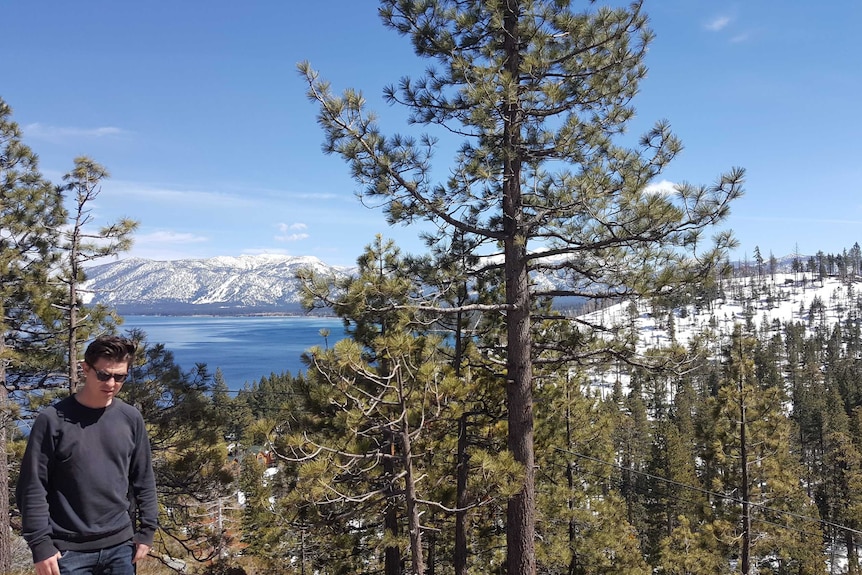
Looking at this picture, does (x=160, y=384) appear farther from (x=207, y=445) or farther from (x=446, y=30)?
(x=446, y=30)

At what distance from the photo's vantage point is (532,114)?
6.42 m

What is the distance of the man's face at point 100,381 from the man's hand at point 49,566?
679mm

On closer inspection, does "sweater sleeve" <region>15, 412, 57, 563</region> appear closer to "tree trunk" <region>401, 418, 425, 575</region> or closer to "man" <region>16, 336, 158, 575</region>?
"man" <region>16, 336, 158, 575</region>

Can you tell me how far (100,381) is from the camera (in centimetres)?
249

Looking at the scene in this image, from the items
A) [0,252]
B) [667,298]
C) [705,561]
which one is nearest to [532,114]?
[667,298]

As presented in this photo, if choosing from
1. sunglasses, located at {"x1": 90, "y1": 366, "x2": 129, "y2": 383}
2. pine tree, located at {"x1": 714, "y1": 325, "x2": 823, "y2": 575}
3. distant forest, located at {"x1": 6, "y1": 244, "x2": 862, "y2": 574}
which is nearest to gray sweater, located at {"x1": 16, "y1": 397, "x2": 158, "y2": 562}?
sunglasses, located at {"x1": 90, "y1": 366, "x2": 129, "y2": 383}

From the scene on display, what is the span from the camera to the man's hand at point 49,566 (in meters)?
2.24

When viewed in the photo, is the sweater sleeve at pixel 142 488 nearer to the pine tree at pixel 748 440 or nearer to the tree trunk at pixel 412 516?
the tree trunk at pixel 412 516

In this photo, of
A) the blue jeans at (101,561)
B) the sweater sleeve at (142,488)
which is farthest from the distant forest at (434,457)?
the blue jeans at (101,561)

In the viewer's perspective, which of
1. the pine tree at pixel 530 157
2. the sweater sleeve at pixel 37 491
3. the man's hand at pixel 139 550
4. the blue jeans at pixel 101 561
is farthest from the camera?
the pine tree at pixel 530 157

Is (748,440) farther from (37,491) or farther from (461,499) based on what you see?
(37,491)

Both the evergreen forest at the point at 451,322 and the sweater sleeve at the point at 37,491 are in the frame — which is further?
the evergreen forest at the point at 451,322

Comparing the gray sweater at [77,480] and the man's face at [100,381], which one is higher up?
the man's face at [100,381]

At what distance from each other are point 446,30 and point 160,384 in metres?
7.16
